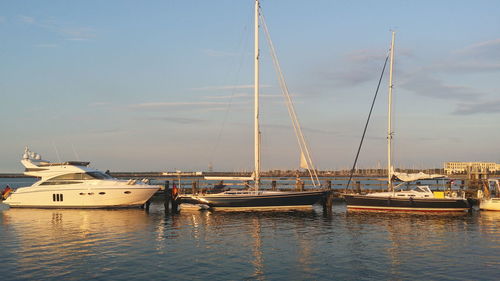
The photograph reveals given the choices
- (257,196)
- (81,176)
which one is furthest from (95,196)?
(257,196)

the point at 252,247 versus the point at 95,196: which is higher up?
the point at 95,196

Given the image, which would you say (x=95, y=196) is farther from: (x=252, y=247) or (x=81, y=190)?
(x=252, y=247)

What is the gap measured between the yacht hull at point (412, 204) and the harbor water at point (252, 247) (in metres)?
1.34

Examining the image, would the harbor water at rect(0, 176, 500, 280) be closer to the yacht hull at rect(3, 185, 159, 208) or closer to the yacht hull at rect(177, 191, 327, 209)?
the yacht hull at rect(177, 191, 327, 209)

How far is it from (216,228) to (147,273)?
11.0m

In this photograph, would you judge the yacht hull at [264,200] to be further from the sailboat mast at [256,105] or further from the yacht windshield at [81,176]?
the yacht windshield at [81,176]

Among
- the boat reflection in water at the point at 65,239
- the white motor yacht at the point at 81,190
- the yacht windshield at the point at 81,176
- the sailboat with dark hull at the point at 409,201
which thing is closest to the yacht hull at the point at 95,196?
the white motor yacht at the point at 81,190

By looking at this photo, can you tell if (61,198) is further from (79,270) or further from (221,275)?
(221,275)

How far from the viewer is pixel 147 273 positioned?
1541 cm

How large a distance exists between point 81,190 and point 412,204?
88.0ft

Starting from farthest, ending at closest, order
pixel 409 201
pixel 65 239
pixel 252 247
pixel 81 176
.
→ pixel 81 176 → pixel 409 201 → pixel 65 239 → pixel 252 247

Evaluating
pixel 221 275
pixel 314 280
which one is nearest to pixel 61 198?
pixel 221 275

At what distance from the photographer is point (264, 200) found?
114 feet

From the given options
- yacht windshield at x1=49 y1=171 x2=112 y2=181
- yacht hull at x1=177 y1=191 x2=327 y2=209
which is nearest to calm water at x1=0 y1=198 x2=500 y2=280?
yacht hull at x1=177 y1=191 x2=327 y2=209
